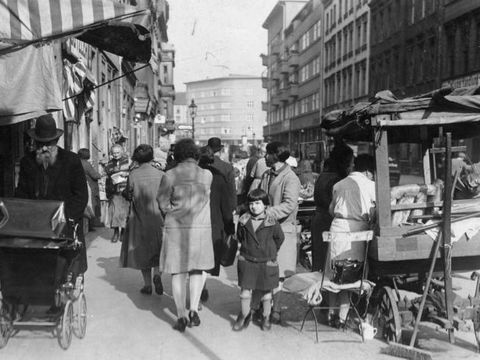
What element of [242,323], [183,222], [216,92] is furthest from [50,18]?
[216,92]

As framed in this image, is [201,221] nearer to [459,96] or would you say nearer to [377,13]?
[459,96]

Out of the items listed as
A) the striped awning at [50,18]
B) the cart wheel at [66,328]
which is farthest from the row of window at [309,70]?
the cart wheel at [66,328]

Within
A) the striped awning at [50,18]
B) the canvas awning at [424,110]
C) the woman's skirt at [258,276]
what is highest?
the striped awning at [50,18]

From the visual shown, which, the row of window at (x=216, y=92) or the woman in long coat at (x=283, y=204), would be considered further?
the row of window at (x=216, y=92)


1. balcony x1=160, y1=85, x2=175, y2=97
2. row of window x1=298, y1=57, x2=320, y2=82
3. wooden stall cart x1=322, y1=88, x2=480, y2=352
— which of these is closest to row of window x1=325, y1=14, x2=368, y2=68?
row of window x1=298, y1=57, x2=320, y2=82

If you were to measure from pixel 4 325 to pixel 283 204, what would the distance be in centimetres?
287

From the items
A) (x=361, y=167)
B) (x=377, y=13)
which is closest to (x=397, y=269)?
(x=361, y=167)

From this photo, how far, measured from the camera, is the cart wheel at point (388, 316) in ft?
18.2

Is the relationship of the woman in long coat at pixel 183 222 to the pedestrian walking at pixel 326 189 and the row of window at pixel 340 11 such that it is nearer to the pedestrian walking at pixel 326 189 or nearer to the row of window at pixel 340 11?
the pedestrian walking at pixel 326 189

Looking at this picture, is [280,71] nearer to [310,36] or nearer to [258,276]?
[310,36]

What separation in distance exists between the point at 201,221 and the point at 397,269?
6.32ft

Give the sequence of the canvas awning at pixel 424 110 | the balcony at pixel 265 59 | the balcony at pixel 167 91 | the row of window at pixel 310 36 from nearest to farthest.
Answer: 1. the canvas awning at pixel 424 110
2. the row of window at pixel 310 36
3. the balcony at pixel 167 91
4. the balcony at pixel 265 59

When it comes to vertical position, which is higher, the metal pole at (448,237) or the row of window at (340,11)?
the row of window at (340,11)

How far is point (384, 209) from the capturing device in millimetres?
5434
